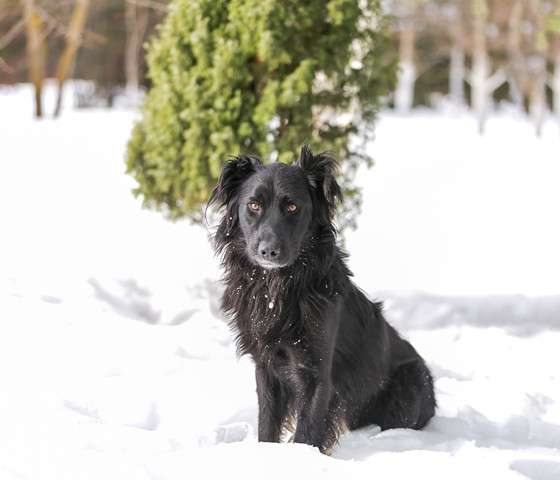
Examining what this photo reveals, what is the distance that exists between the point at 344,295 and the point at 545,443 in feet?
5.86

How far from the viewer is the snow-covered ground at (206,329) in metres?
4.02

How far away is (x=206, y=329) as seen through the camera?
7578 millimetres

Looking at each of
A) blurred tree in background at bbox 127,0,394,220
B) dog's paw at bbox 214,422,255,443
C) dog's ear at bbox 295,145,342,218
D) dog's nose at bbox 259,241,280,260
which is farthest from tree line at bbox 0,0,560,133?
dog's nose at bbox 259,241,280,260

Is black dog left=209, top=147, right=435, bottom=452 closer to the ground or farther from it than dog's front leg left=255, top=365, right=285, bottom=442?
farther from it

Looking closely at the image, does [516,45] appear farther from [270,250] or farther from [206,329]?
[270,250]

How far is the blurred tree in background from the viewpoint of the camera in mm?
7398

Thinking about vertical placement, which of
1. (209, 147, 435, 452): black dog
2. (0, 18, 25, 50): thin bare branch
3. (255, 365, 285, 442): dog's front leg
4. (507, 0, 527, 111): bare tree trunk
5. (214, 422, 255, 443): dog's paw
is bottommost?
(214, 422, 255, 443): dog's paw

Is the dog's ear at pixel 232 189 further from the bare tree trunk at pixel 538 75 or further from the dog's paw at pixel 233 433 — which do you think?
the bare tree trunk at pixel 538 75

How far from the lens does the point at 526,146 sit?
21.3m

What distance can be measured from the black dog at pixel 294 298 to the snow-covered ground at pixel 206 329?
40 centimetres

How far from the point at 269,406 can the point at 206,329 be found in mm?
2997

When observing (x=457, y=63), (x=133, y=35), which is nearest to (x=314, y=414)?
(x=133, y=35)

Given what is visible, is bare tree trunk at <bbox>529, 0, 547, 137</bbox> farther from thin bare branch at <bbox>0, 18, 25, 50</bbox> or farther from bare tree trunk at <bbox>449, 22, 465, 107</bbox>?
thin bare branch at <bbox>0, 18, 25, 50</bbox>

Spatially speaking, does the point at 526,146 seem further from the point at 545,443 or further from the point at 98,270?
the point at 545,443
